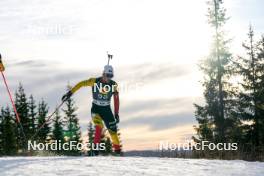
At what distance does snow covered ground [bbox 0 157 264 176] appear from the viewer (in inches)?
286

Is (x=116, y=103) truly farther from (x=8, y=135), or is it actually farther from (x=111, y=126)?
(x=8, y=135)

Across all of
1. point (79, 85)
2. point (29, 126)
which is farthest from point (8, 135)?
point (79, 85)

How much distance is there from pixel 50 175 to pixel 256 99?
2894 centimetres

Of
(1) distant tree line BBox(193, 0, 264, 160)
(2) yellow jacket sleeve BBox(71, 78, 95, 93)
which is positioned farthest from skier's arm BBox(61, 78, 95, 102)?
(1) distant tree line BBox(193, 0, 264, 160)

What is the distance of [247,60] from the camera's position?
3556 centimetres

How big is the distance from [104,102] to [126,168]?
444 cm

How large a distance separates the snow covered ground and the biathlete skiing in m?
3.09

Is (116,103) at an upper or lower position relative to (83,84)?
lower

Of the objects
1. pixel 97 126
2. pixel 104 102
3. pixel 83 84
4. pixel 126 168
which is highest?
pixel 83 84

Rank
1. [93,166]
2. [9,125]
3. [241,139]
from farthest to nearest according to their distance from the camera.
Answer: [9,125]
[241,139]
[93,166]

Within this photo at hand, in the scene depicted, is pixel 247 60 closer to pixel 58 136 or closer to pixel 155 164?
pixel 58 136

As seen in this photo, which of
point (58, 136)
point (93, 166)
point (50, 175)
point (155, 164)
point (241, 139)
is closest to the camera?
point (50, 175)

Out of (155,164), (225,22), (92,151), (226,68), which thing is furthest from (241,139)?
(155,164)

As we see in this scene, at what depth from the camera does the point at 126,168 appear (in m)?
7.83
